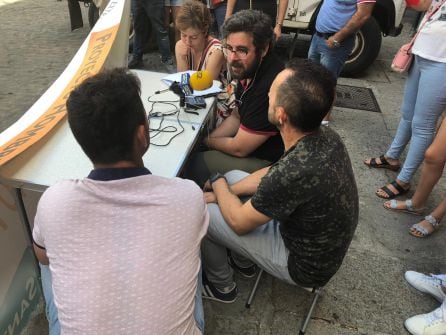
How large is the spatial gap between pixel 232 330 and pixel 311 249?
68 centimetres

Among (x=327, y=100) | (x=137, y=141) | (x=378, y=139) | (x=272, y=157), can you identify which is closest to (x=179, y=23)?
(x=272, y=157)

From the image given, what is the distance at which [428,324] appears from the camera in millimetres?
1873

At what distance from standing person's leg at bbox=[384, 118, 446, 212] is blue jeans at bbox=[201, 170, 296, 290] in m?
1.18

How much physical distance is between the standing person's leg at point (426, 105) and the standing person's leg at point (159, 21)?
304cm

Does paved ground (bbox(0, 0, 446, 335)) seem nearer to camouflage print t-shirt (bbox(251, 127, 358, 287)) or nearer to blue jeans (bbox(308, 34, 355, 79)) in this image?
camouflage print t-shirt (bbox(251, 127, 358, 287))

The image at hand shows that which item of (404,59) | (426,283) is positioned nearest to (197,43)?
(404,59)

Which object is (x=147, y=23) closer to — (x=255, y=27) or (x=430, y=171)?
(x=255, y=27)

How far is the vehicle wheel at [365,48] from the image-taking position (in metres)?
4.54

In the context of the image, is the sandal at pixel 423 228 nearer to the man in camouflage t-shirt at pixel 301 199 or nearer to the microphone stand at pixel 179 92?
the man in camouflage t-shirt at pixel 301 199

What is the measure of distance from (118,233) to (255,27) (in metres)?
1.46

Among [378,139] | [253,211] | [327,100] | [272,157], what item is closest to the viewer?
[327,100]

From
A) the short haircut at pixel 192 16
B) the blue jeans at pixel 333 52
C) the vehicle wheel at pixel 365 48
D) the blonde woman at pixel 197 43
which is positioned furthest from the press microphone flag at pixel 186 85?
the vehicle wheel at pixel 365 48

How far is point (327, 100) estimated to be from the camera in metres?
1.44

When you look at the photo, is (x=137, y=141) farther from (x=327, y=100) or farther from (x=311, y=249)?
(x=311, y=249)
